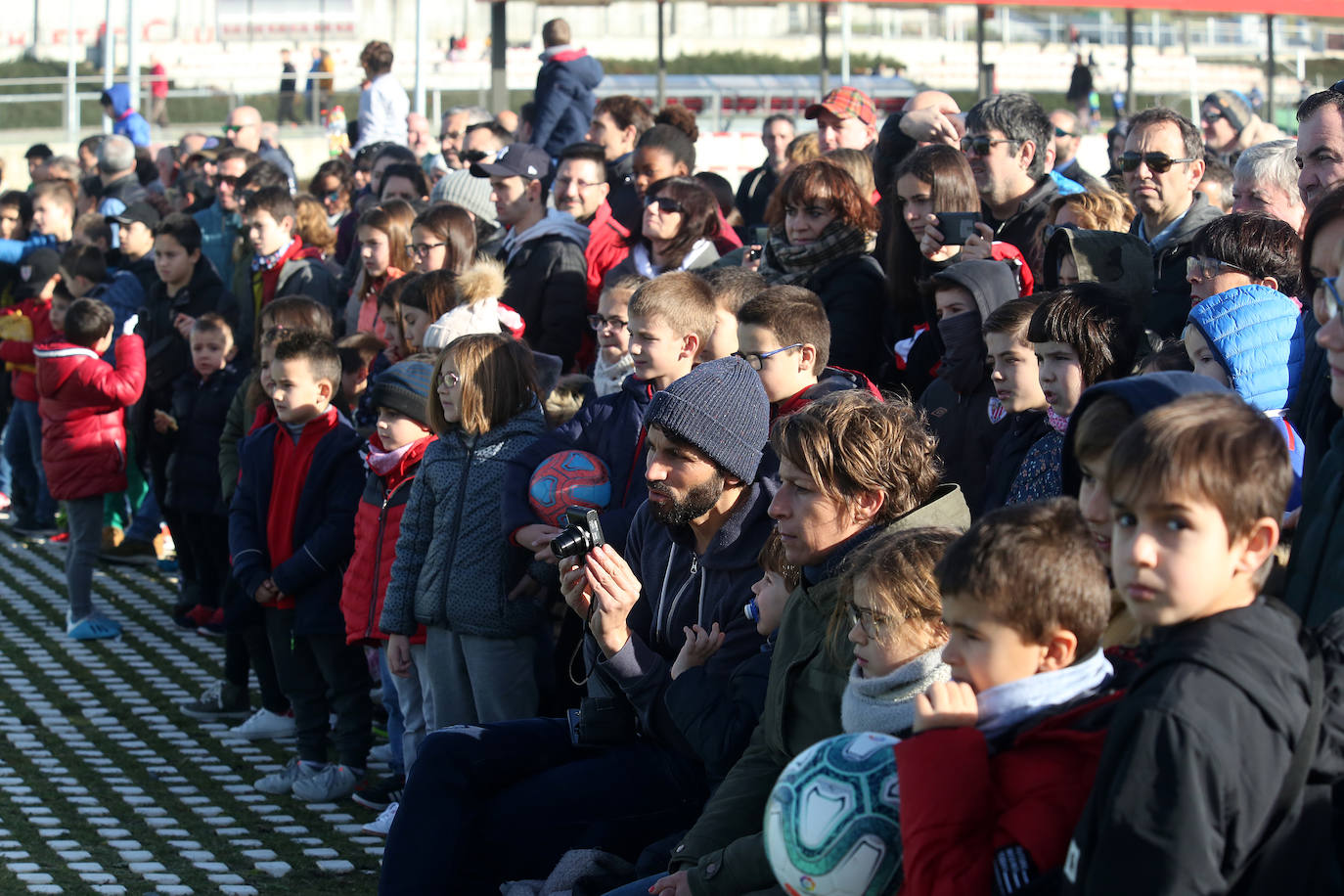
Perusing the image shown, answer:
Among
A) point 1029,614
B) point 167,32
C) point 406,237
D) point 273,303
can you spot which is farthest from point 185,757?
point 167,32

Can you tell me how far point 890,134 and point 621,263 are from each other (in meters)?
1.34

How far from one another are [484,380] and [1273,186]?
2.75 m

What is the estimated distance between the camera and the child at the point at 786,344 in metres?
4.86

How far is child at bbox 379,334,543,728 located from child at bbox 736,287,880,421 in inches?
40.9

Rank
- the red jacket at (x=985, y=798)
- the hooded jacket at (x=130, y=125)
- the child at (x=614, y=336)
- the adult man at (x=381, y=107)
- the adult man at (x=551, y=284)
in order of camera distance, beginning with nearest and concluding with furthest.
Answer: the red jacket at (x=985, y=798), the child at (x=614, y=336), the adult man at (x=551, y=284), the adult man at (x=381, y=107), the hooded jacket at (x=130, y=125)

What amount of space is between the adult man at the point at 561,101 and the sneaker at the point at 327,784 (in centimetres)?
560

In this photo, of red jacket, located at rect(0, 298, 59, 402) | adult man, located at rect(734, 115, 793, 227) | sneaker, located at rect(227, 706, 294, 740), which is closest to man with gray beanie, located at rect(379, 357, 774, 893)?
sneaker, located at rect(227, 706, 294, 740)

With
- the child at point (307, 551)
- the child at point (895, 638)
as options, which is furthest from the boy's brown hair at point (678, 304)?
the child at point (895, 638)

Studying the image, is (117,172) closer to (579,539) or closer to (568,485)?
(568,485)

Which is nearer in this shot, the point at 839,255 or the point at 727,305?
the point at 727,305

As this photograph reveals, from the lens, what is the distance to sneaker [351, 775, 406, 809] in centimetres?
605

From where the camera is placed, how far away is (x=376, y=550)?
5934 mm

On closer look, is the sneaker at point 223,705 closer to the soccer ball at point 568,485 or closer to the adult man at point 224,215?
the soccer ball at point 568,485

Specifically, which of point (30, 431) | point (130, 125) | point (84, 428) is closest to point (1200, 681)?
point (84, 428)
